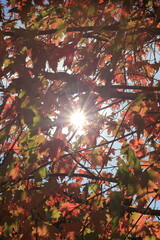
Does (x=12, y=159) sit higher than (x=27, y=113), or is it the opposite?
(x=27, y=113)

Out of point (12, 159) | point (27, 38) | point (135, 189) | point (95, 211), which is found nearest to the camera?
point (135, 189)

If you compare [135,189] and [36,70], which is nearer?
[135,189]

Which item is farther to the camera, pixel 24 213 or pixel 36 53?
pixel 24 213

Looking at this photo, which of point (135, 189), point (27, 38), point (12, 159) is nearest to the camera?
point (135, 189)

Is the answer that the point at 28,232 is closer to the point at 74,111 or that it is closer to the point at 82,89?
the point at 74,111

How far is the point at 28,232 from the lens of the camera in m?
2.31

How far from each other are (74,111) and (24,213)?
5.00ft

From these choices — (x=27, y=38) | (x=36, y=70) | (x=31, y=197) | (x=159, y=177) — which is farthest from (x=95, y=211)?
(x=27, y=38)

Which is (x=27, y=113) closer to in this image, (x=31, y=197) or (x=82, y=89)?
(x=82, y=89)

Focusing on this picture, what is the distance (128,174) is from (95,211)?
0.97 meters

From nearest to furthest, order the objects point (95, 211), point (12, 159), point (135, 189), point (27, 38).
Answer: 1. point (135, 189)
2. point (27, 38)
3. point (12, 159)
4. point (95, 211)

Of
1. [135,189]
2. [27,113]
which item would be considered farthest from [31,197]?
[135,189]

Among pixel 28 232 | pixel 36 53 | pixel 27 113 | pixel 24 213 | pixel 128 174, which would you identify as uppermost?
pixel 36 53

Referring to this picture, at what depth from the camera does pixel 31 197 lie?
233 centimetres
